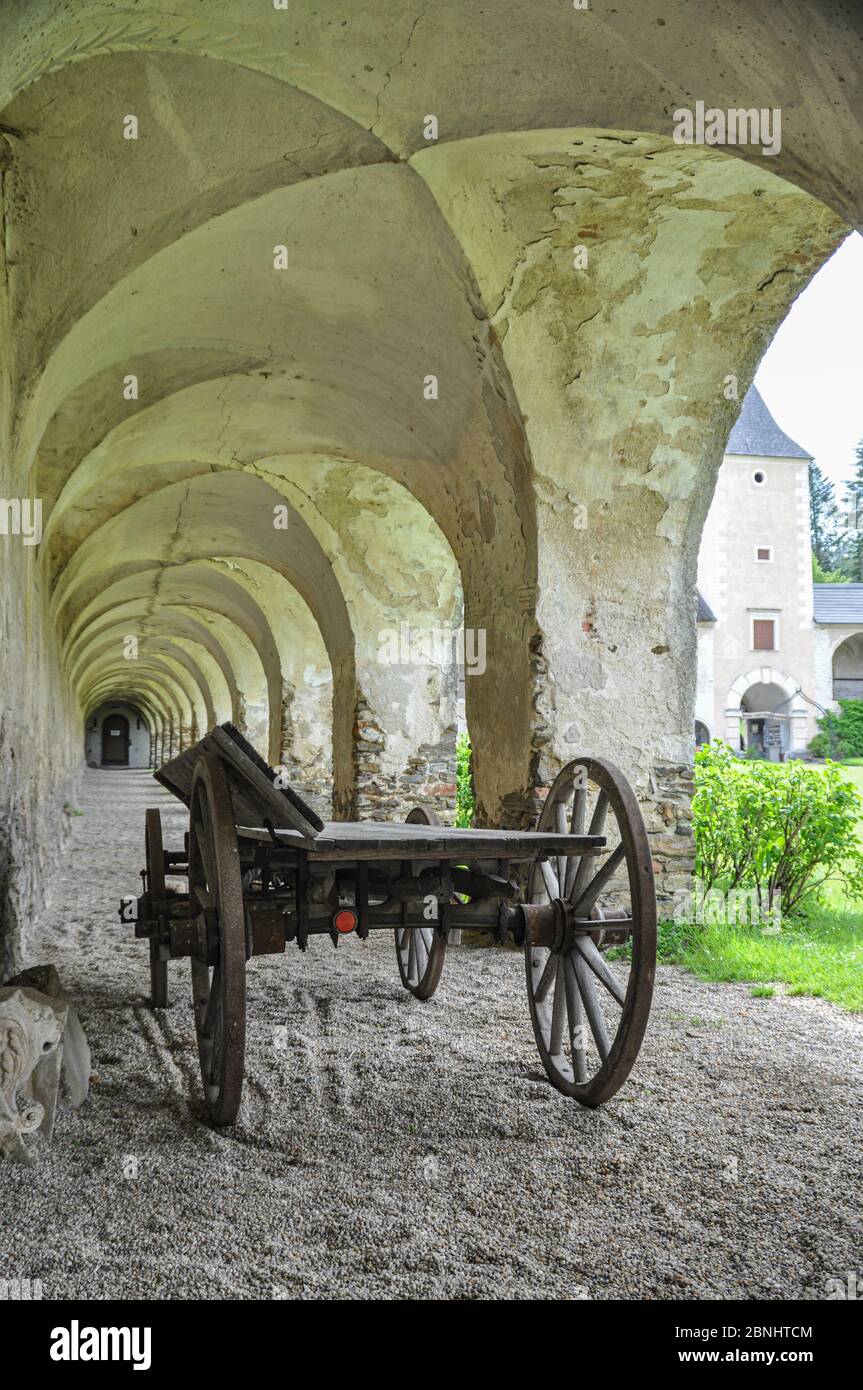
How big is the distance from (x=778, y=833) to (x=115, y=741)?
141ft

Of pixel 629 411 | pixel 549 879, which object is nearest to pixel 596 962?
pixel 549 879

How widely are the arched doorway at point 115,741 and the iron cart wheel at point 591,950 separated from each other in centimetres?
4439

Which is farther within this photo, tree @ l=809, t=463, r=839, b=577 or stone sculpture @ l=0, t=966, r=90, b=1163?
tree @ l=809, t=463, r=839, b=577

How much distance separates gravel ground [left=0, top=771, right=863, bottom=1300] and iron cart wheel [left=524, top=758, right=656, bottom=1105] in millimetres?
141

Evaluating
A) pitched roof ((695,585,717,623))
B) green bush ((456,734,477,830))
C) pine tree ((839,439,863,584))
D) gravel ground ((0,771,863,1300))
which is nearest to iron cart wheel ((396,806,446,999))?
gravel ground ((0,771,863,1300))

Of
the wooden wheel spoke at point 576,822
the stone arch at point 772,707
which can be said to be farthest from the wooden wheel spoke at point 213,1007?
the stone arch at point 772,707

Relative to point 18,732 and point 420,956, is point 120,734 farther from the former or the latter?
point 420,956

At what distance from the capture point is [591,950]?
337cm

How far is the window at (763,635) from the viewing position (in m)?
28.0

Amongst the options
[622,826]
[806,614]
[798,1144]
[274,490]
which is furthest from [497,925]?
[806,614]

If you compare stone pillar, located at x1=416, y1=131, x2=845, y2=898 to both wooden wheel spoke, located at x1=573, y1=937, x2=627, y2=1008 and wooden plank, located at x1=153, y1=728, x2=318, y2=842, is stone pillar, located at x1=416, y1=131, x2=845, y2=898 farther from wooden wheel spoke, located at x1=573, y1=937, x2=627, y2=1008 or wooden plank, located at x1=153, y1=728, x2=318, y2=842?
wooden plank, located at x1=153, y1=728, x2=318, y2=842

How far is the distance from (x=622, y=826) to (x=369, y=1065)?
1.37 m

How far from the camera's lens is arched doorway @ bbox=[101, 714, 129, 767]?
1805 inches
